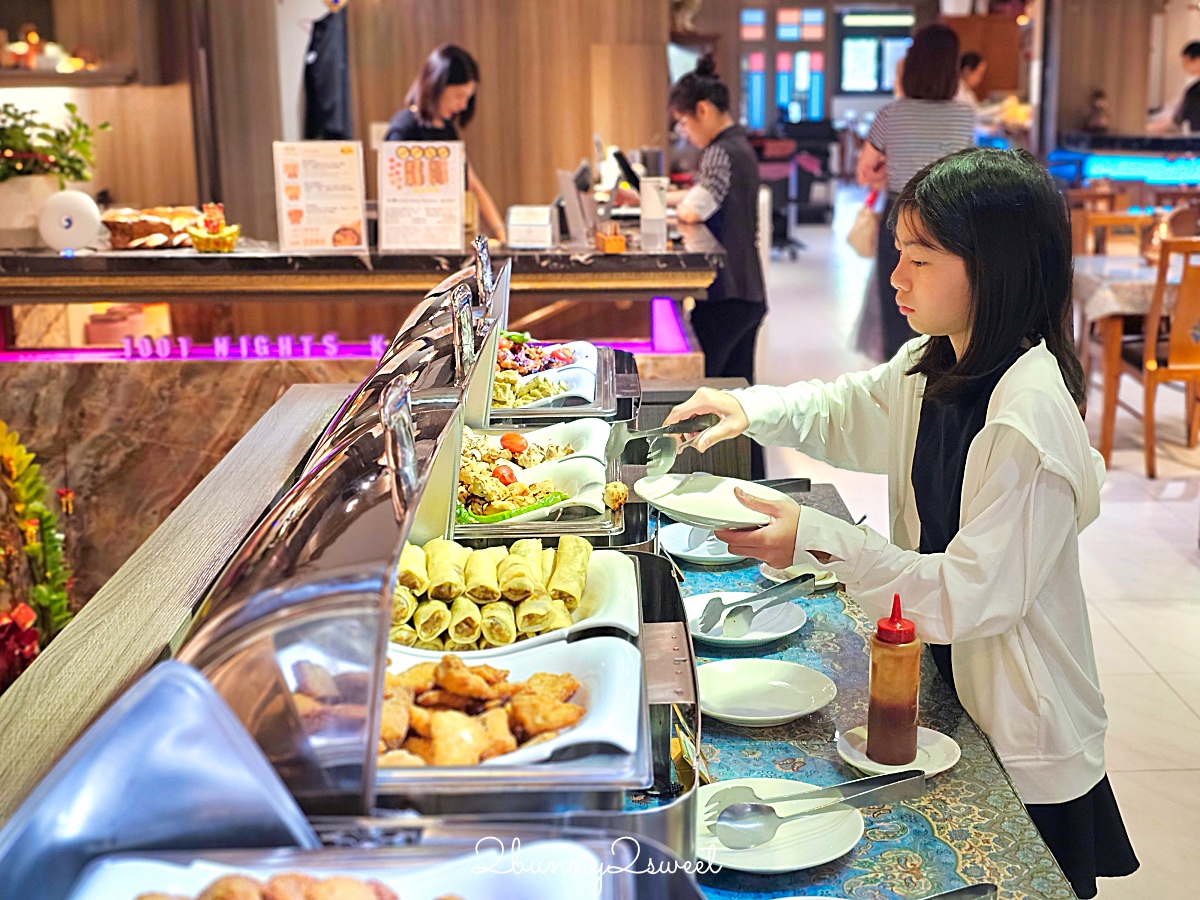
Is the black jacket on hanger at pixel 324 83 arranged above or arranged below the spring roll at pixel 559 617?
above

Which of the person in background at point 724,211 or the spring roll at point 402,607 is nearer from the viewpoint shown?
the spring roll at point 402,607

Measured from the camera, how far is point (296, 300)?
4.00 metres

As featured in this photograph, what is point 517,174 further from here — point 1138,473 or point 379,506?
point 379,506

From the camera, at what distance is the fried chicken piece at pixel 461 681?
1160mm

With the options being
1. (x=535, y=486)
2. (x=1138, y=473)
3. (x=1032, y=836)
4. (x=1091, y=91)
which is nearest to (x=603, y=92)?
(x=1138, y=473)

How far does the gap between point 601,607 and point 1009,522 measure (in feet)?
1.85

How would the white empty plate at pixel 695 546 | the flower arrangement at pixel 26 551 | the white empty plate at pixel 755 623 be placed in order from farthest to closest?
the flower arrangement at pixel 26 551 < the white empty plate at pixel 695 546 < the white empty plate at pixel 755 623

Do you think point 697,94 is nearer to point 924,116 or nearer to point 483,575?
point 924,116

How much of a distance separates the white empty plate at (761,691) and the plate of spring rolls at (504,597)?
10.0 inches

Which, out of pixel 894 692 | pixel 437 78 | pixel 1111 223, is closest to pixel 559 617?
pixel 894 692

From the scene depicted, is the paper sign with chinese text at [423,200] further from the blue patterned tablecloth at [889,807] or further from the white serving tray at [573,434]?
the blue patterned tablecloth at [889,807]

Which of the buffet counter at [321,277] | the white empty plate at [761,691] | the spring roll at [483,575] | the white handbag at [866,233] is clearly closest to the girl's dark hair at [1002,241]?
the white empty plate at [761,691]

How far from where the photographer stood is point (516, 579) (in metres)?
1.42

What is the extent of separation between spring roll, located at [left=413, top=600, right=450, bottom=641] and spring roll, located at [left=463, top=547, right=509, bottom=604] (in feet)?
0.13
